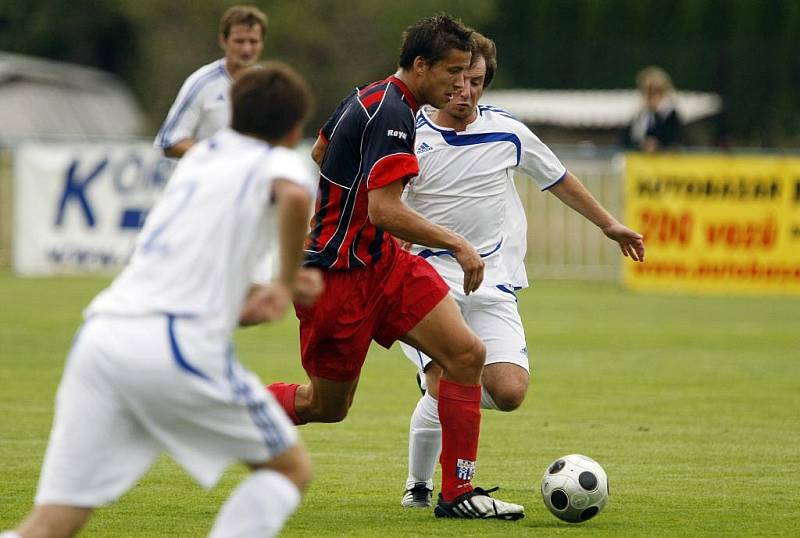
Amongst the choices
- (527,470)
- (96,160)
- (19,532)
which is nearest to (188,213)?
(19,532)

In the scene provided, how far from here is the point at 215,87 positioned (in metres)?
10.3

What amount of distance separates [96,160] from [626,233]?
14.8 m

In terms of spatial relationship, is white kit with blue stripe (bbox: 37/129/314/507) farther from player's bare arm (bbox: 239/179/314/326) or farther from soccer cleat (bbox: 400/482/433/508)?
soccer cleat (bbox: 400/482/433/508)

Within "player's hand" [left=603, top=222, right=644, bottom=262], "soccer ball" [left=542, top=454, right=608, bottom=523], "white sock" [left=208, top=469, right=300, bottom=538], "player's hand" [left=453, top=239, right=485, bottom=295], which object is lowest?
"soccer ball" [left=542, top=454, right=608, bottom=523]

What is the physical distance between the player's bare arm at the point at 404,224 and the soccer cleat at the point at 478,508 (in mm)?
1019

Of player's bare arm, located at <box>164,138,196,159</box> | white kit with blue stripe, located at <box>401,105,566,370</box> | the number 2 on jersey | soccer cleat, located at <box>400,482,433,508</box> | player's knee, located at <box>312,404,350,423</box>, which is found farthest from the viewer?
player's bare arm, located at <box>164,138,196,159</box>

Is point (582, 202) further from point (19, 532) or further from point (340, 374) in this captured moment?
point (19, 532)

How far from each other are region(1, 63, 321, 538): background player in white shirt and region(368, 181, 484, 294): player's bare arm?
165cm

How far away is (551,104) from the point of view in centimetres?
4559

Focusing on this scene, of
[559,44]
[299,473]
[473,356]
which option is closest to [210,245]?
[299,473]

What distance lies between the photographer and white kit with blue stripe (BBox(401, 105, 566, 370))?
752 cm

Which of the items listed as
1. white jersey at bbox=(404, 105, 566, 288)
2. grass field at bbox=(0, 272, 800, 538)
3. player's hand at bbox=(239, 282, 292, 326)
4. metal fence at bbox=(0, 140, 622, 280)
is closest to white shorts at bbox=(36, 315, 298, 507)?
player's hand at bbox=(239, 282, 292, 326)

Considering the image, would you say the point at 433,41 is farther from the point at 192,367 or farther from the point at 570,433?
the point at 570,433

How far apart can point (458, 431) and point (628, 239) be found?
1.28 m
